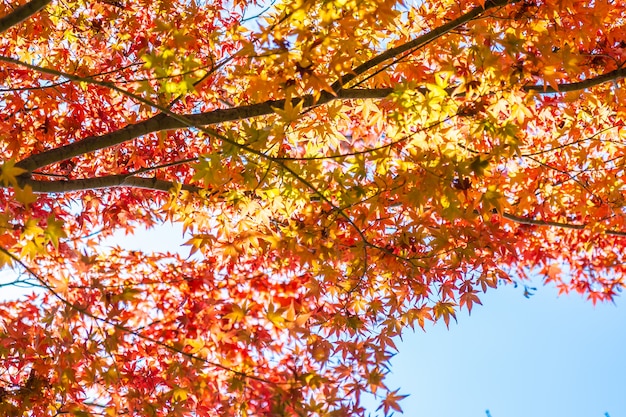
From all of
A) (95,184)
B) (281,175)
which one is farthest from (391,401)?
(95,184)

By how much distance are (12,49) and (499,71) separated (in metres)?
4.31

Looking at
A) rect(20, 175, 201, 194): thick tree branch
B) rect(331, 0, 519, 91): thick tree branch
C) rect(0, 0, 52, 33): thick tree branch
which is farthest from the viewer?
rect(20, 175, 201, 194): thick tree branch

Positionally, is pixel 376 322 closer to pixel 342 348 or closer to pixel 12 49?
pixel 342 348

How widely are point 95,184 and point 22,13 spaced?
106 centimetres

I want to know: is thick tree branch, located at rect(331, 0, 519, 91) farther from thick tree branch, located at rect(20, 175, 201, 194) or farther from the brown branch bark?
thick tree branch, located at rect(20, 175, 201, 194)

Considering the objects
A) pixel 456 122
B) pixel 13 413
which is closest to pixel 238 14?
pixel 456 122

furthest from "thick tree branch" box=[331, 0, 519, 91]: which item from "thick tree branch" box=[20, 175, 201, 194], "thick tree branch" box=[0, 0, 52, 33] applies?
"thick tree branch" box=[0, 0, 52, 33]

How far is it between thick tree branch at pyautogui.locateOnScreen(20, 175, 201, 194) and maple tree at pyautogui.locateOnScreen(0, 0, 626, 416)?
16mm

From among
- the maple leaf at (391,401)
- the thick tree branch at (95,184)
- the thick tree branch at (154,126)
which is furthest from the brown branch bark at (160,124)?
the maple leaf at (391,401)

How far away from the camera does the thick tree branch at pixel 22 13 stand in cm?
264

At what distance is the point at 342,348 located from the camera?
3.57m

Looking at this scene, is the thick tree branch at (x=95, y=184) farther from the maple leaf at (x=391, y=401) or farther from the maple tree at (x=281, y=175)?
the maple leaf at (x=391, y=401)

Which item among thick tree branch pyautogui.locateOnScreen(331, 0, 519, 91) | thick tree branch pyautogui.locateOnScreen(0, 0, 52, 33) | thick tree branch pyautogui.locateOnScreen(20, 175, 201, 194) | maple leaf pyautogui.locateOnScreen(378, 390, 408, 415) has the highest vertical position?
thick tree branch pyautogui.locateOnScreen(331, 0, 519, 91)

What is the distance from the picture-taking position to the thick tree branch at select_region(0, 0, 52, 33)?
2639mm
